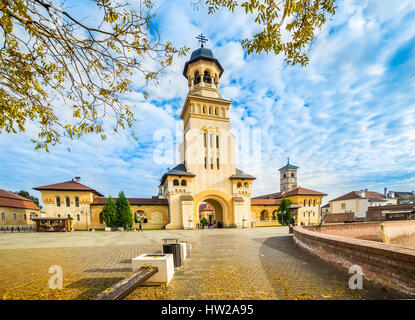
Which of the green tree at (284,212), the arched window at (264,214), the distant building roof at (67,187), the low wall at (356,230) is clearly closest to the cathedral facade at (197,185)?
the distant building roof at (67,187)

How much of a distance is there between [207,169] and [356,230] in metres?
17.8

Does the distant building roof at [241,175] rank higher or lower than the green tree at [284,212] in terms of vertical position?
higher

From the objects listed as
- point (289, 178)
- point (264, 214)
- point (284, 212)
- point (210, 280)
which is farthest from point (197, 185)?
point (289, 178)

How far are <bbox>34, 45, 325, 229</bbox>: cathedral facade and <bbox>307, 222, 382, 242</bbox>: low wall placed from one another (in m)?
12.1

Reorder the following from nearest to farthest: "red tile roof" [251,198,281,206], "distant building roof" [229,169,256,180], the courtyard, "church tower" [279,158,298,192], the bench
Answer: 1. the bench
2. the courtyard
3. "distant building roof" [229,169,256,180]
4. "red tile roof" [251,198,281,206]
5. "church tower" [279,158,298,192]

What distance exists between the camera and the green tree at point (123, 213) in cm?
2442

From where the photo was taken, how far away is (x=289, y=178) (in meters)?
60.4

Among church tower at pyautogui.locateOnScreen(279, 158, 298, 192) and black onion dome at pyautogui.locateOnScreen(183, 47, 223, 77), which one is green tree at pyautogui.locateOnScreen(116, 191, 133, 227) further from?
church tower at pyautogui.locateOnScreen(279, 158, 298, 192)

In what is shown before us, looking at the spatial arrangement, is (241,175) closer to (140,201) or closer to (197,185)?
(197,185)

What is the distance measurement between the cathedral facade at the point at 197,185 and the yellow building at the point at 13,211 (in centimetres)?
1041

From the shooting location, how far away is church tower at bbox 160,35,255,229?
81.8ft

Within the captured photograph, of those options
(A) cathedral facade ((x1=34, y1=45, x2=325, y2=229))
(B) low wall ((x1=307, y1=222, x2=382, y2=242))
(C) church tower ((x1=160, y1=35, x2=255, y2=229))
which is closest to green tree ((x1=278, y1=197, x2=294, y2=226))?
(A) cathedral facade ((x1=34, y1=45, x2=325, y2=229))

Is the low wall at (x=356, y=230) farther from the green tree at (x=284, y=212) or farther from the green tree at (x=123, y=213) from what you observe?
the green tree at (x=123, y=213)

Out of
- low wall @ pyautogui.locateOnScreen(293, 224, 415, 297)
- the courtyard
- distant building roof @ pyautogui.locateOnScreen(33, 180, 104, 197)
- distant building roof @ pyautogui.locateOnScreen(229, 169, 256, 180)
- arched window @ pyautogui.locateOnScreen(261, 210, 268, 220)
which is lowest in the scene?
arched window @ pyautogui.locateOnScreen(261, 210, 268, 220)
